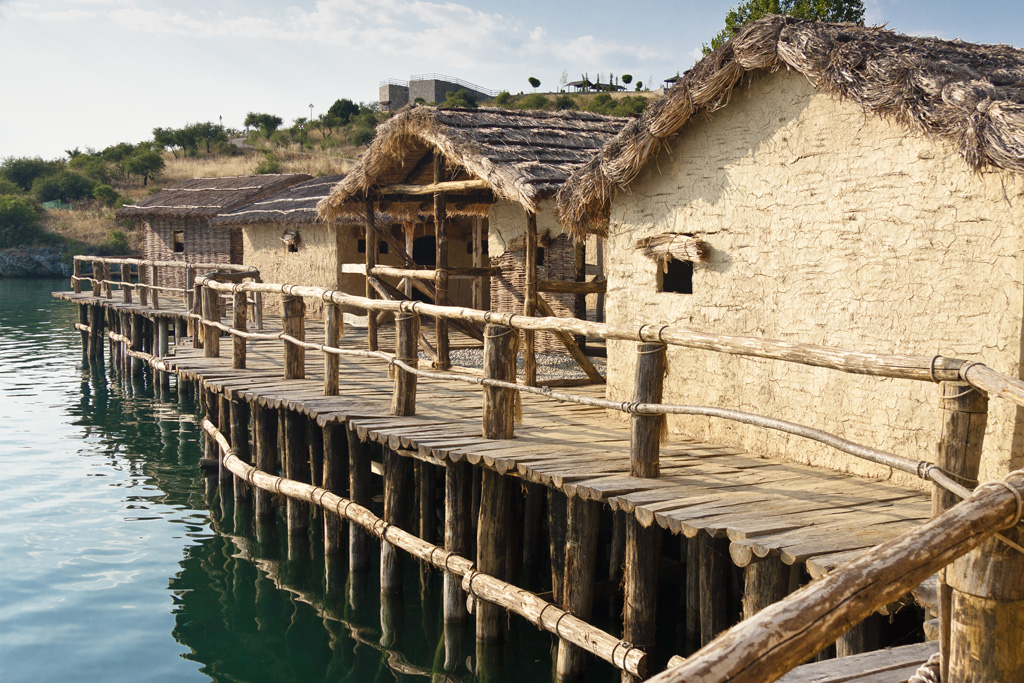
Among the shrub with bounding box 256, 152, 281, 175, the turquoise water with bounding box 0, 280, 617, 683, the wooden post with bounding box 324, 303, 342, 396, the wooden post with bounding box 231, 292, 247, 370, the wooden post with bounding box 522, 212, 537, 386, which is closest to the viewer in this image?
the turquoise water with bounding box 0, 280, 617, 683

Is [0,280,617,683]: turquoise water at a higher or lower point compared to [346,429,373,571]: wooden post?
lower

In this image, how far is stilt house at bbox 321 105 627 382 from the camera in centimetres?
946

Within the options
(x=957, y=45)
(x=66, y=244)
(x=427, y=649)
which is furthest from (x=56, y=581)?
(x=66, y=244)

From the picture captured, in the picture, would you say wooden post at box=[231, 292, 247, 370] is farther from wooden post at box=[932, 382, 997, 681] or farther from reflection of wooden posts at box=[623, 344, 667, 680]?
wooden post at box=[932, 382, 997, 681]

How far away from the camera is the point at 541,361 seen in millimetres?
12812

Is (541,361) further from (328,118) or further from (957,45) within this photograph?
(328,118)

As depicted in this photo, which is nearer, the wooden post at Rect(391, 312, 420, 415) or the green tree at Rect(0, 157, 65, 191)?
the wooden post at Rect(391, 312, 420, 415)

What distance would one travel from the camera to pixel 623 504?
5098 millimetres

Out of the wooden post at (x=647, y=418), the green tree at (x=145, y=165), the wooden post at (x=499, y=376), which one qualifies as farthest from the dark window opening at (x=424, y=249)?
the green tree at (x=145, y=165)

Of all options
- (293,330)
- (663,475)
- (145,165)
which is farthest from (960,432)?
(145,165)

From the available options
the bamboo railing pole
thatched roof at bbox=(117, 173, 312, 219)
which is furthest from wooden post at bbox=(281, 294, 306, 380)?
thatched roof at bbox=(117, 173, 312, 219)

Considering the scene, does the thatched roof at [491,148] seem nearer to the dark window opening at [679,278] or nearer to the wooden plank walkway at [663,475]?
the dark window opening at [679,278]

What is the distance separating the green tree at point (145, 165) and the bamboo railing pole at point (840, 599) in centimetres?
5867

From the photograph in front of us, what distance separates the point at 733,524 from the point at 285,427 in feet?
19.4
